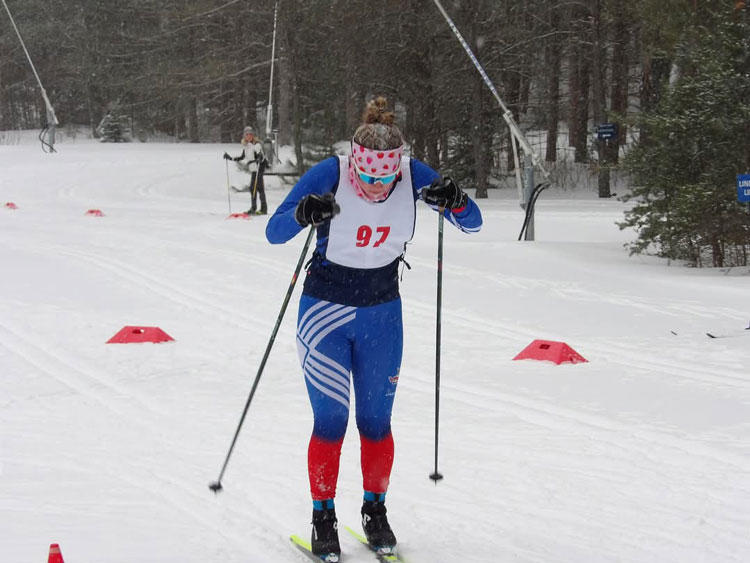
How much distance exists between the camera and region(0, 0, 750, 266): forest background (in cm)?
1314

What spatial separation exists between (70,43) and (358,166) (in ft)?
155

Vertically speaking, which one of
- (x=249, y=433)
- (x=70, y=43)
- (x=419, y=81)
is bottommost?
(x=249, y=433)

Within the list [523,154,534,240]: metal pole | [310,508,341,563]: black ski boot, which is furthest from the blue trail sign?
[310,508,341,563]: black ski boot

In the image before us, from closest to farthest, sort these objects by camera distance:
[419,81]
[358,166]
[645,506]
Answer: [358,166] < [645,506] < [419,81]

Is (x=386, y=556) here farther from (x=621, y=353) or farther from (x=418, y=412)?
(x=621, y=353)

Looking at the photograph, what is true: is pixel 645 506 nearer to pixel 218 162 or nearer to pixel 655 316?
pixel 655 316

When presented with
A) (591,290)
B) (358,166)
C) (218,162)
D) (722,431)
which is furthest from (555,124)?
(358,166)

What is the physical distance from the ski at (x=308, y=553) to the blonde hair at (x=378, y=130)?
68.1 inches

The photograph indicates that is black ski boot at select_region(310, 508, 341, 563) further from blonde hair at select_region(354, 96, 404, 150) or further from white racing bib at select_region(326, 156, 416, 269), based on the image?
blonde hair at select_region(354, 96, 404, 150)

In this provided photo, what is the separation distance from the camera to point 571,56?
3200 cm

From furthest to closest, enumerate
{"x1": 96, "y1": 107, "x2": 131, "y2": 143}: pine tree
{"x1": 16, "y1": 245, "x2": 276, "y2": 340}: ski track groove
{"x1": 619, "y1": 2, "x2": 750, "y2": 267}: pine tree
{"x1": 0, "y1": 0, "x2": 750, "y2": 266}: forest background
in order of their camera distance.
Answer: {"x1": 96, "y1": 107, "x2": 131, "y2": 143}: pine tree < {"x1": 0, "y1": 0, "x2": 750, "y2": 266}: forest background < {"x1": 619, "y1": 2, "x2": 750, "y2": 267}: pine tree < {"x1": 16, "y1": 245, "x2": 276, "y2": 340}: ski track groove

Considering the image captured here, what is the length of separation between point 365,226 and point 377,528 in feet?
4.35

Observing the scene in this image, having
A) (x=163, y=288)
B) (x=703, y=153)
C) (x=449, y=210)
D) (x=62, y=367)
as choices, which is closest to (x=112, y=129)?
(x=163, y=288)

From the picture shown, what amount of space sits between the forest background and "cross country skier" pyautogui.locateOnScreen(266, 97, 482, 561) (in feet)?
31.7
